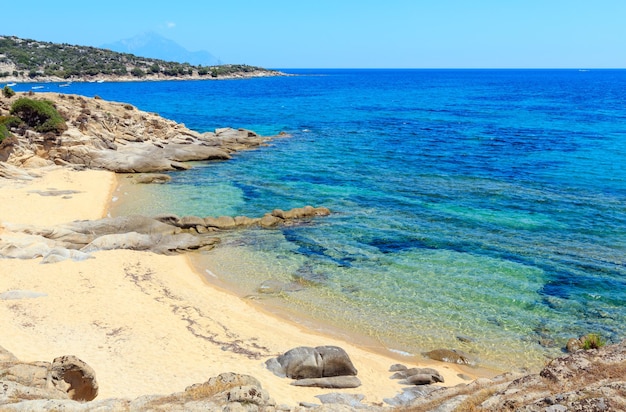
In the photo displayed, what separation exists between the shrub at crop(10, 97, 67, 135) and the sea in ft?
34.7

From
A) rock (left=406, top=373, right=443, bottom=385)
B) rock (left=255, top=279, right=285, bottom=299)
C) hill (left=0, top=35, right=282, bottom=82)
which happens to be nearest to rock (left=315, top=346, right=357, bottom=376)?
rock (left=406, top=373, right=443, bottom=385)

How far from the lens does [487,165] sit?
141 ft

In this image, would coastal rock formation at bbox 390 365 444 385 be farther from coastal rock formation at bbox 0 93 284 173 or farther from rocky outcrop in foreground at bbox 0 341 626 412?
coastal rock formation at bbox 0 93 284 173

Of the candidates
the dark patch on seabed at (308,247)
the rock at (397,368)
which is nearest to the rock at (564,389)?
the rock at (397,368)

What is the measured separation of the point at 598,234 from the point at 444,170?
53.1 feet

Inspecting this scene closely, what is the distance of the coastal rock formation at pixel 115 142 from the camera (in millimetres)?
39406

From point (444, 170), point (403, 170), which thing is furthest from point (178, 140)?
point (444, 170)

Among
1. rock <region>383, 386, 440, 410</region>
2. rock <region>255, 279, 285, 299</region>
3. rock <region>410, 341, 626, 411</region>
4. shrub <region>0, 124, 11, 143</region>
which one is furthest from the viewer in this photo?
shrub <region>0, 124, 11, 143</region>

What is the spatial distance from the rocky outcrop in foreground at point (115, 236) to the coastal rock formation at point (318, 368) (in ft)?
37.9

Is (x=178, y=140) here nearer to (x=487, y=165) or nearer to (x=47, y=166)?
(x=47, y=166)

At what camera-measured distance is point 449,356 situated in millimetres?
16109

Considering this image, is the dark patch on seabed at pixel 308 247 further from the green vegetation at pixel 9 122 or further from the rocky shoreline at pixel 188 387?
the green vegetation at pixel 9 122

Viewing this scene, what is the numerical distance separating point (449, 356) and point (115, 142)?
3750 centimetres

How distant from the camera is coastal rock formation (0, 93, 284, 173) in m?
39.4
